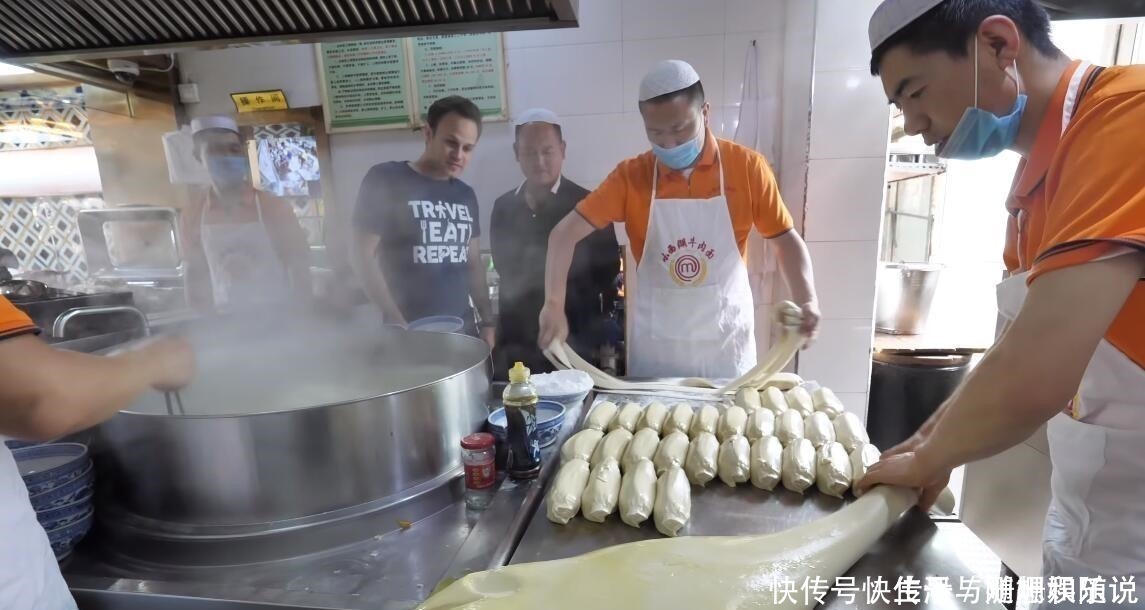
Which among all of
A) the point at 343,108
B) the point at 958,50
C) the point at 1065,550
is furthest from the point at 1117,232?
the point at 343,108

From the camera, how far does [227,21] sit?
1.10 meters

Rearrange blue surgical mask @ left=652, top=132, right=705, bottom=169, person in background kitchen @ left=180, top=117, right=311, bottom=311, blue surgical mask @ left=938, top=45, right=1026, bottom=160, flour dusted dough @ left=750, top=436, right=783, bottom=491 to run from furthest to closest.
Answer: person in background kitchen @ left=180, top=117, right=311, bottom=311 < blue surgical mask @ left=652, top=132, right=705, bottom=169 < flour dusted dough @ left=750, top=436, right=783, bottom=491 < blue surgical mask @ left=938, top=45, right=1026, bottom=160

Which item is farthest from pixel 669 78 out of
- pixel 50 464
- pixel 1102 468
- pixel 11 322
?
pixel 50 464

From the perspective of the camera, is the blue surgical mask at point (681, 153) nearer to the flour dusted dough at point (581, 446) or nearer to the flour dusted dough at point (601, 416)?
the flour dusted dough at point (601, 416)

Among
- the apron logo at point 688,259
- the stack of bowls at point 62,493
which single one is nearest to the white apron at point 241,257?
the stack of bowls at point 62,493

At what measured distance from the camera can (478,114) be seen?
2.56m

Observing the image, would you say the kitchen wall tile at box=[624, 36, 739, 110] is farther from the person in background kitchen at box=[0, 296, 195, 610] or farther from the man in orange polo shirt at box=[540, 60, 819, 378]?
the person in background kitchen at box=[0, 296, 195, 610]

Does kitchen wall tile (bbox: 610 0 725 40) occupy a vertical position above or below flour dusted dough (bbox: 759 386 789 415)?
above

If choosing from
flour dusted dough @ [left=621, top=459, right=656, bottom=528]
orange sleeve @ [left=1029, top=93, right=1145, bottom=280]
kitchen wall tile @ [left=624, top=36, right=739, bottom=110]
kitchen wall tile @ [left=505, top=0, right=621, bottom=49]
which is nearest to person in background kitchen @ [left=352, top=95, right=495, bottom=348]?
kitchen wall tile @ [left=505, top=0, right=621, bottom=49]

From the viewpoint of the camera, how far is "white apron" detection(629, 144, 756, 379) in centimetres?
223

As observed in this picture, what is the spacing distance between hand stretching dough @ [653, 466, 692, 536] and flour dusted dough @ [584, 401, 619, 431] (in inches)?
11.0

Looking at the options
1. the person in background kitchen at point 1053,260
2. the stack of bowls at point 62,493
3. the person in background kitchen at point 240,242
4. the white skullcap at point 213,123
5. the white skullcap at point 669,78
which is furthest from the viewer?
the person in background kitchen at point 240,242

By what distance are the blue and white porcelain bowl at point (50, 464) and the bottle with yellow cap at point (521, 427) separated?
0.74 meters

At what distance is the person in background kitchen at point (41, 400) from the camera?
0.61 meters
